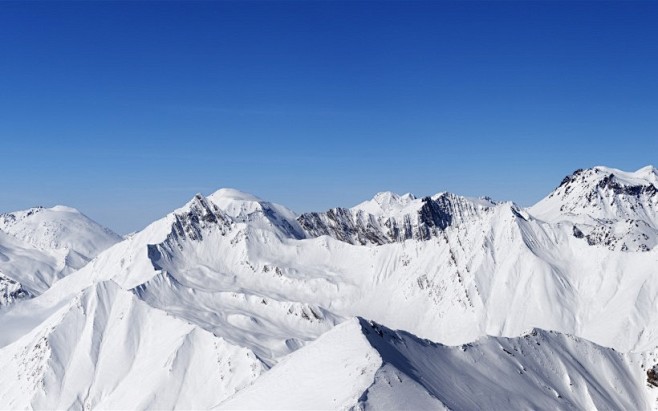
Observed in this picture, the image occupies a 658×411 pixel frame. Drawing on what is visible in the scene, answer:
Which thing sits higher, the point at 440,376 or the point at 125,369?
the point at 440,376

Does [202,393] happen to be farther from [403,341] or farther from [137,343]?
[403,341]

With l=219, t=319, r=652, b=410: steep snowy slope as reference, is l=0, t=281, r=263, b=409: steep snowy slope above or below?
below

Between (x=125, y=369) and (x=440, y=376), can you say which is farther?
(x=125, y=369)

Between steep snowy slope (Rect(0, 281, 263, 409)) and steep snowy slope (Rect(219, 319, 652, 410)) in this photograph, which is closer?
steep snowy slope (Rect(219, 319, 652, 410))

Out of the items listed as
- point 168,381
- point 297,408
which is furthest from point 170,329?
point 297,408
